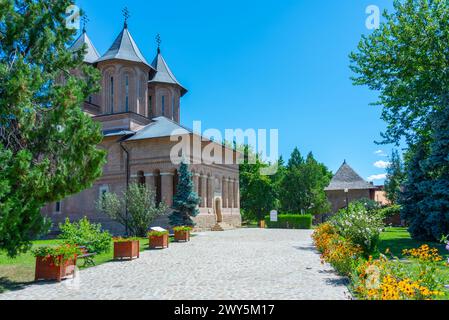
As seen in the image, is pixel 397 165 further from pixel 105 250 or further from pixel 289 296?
pixel 289 296

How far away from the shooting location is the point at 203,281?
9.41 m

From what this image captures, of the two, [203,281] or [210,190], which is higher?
[210,190]

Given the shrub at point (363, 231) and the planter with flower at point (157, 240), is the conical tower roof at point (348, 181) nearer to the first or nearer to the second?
the planter with flower at point (157, 240)

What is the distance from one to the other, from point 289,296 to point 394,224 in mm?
41668

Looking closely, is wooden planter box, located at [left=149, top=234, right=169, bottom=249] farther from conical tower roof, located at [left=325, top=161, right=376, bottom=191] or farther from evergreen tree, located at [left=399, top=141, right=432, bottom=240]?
conical tower roof, located at [left=325, top=161, right=376, bottom=191]

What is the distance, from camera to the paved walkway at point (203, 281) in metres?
7.80

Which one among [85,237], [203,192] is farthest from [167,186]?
[85,237]

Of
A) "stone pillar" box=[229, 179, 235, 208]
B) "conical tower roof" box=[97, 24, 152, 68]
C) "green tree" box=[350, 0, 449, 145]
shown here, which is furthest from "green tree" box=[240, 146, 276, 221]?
"green tree" box=[350, 0, 449, 145]

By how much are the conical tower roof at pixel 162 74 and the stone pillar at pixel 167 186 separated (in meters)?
12.9

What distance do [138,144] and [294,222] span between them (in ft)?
59.9

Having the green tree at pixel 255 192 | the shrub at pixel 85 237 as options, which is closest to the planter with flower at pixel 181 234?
the shrub at pixel 85 237

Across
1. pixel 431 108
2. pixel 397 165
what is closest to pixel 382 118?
pixel 431 108

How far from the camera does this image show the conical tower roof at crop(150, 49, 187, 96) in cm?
3844

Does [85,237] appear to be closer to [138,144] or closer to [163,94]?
[138,144]
